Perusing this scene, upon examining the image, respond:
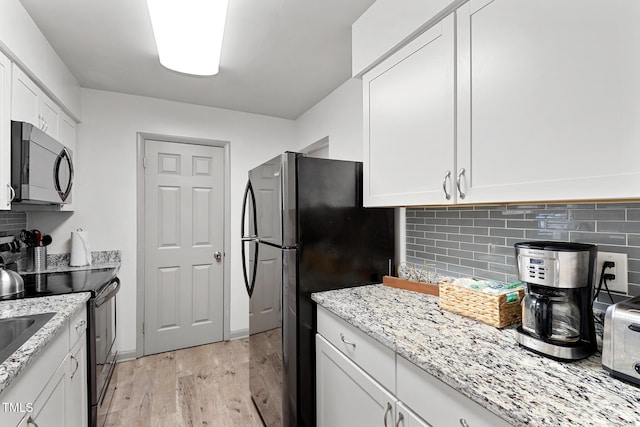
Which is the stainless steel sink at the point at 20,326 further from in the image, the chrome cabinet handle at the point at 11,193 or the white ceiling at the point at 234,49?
the white ceiling at the point at 234,49

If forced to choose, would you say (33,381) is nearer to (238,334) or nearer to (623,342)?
(623,342)

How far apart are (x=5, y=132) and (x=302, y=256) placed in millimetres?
1561

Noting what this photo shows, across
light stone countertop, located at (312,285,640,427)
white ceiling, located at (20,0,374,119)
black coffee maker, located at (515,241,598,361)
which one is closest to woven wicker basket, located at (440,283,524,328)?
light stone countertop, located at (312,285,640,427)

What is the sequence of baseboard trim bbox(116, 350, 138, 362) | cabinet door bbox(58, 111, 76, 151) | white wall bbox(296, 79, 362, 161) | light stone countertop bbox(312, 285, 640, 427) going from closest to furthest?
light stone countertop bbox(312, 285, 640, 427), cabinet door bbox(58, 111, 76, 151), white wall bbox(296, 79, 362, 161), baseboard trim bbox(116, 350, 138, 362)

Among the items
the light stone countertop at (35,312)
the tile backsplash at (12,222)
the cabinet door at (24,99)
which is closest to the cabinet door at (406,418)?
the light stone countertop at (35,312)

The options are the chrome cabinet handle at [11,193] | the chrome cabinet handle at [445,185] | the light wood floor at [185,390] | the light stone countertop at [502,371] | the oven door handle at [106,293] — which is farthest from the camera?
the light wood floor at [185,390]

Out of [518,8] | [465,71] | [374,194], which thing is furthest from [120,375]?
[518,8]

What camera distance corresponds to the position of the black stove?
1.70 metres

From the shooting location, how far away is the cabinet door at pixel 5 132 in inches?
57.7

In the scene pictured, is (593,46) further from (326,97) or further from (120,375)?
(120,375)

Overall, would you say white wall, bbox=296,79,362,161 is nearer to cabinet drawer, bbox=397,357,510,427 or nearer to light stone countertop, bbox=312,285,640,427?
light stone countertop, bbox=312,285,640,427

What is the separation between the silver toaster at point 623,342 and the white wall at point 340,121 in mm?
1756

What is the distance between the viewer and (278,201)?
1721 millimetres

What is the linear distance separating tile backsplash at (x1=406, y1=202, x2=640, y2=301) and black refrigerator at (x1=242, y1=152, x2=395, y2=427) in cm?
25
